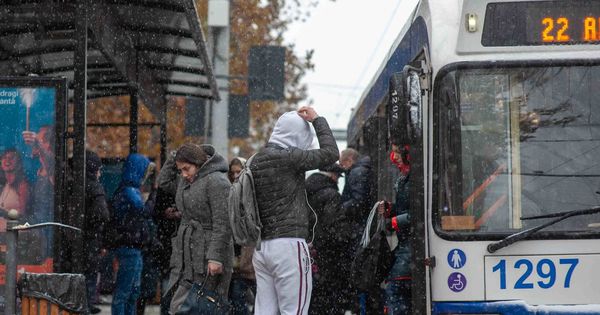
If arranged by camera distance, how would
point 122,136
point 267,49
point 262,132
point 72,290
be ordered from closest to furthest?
point 72,290 → point 267,49 → point 122,136 → point 262,132

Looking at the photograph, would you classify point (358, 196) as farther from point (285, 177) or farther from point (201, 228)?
point (285, 177)

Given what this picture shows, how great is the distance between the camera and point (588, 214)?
20.9 feet

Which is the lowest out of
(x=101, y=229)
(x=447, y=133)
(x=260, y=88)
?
(x=101, y=229)

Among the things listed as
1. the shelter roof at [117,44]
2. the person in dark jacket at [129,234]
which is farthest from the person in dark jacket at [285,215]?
the person in dark jacket at [129,234]

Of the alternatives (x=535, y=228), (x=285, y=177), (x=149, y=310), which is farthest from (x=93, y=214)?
(x=149, y=310)

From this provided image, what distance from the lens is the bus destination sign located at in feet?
21.5

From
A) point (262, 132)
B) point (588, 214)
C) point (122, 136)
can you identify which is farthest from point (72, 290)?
point (262, 132)

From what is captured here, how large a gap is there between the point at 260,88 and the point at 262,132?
538 inches

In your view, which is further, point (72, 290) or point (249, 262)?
point (249, 262)

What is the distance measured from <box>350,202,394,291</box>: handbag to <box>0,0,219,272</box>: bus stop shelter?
200 cm

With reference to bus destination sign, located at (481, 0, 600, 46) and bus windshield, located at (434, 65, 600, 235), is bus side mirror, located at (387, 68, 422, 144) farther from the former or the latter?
bus destination sign, located at (481, 0, 600, 46)

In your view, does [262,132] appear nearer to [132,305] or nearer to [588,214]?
[132,305]

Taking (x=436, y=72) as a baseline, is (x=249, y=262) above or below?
below

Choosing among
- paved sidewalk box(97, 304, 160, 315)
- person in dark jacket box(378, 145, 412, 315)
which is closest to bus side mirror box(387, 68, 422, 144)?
person in dark jacket box(378, 145, 412, 315)
